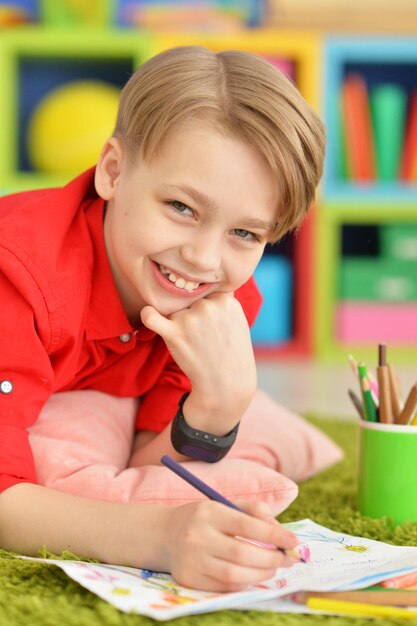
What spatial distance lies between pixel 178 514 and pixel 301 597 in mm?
117

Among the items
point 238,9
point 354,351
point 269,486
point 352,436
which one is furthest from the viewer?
point 238,9

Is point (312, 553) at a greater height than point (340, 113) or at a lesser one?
lesser

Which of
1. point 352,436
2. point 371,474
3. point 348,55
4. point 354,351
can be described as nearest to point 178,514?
point 371,474

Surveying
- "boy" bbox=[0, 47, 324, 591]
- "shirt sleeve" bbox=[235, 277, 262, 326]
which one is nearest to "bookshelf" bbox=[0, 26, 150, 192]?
"shirt sleeve" bbox=[235, 277, 262, 326]

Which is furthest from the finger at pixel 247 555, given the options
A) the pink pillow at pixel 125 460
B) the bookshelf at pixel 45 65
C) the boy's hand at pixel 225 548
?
the bookshelf at pixel 45 65

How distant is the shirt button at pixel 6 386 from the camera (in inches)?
34.6

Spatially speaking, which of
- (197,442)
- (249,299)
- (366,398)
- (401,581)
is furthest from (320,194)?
(401,581)

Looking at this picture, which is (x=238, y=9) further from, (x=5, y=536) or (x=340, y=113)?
(x=5, y=536)

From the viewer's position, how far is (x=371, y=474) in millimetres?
1021

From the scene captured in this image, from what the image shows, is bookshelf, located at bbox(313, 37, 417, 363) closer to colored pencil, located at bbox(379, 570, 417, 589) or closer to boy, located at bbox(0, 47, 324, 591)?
boy, located at bbox(0, 47, 324, 591)

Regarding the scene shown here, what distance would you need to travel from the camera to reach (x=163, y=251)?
907mm

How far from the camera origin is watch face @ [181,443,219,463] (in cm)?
96

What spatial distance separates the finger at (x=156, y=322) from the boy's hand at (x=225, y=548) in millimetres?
231

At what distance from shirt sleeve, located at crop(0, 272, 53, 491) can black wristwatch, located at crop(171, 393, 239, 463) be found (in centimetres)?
16
